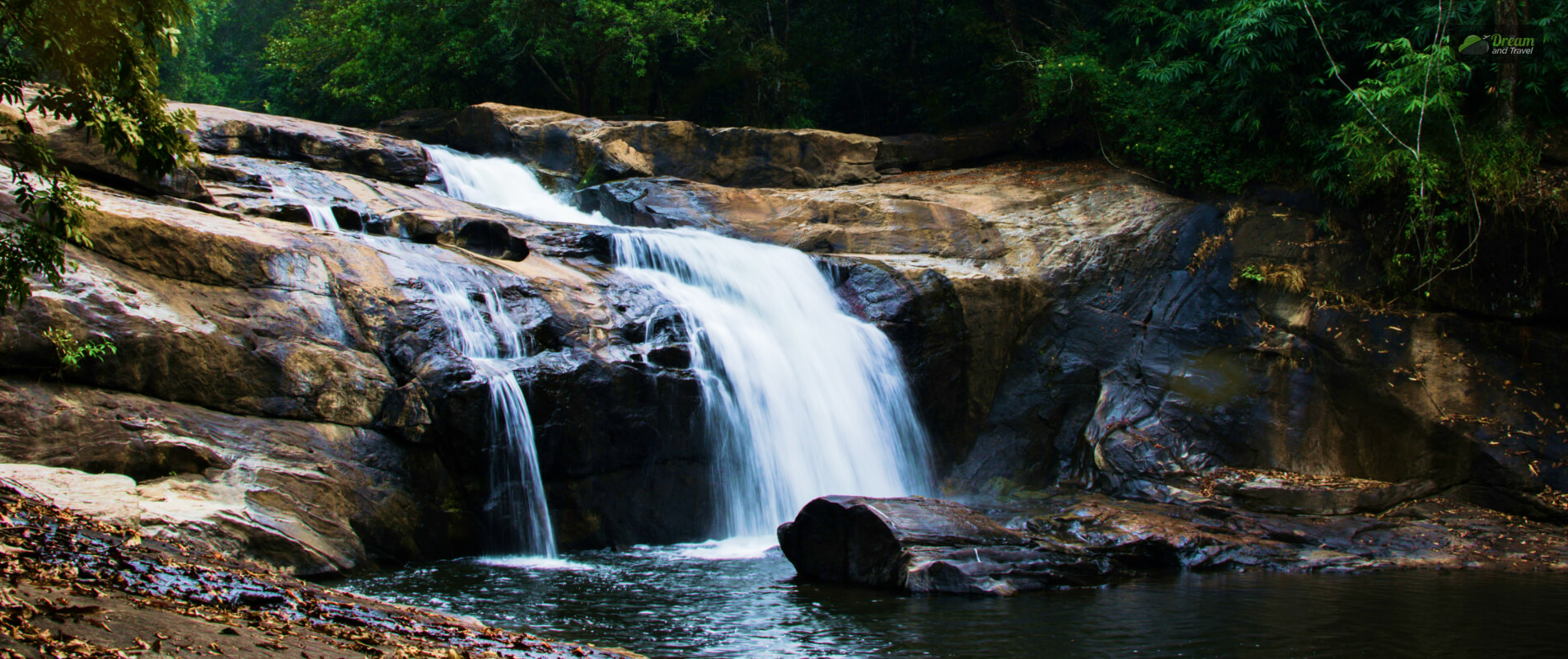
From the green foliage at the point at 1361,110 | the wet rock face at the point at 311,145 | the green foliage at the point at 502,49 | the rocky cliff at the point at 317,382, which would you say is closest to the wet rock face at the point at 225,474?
the rocky cliff at the point at 317,382

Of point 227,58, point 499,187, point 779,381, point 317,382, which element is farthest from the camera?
point 227,58

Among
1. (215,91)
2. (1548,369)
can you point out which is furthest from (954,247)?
(215,91)

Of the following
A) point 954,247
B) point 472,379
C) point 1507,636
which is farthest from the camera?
point 954,247

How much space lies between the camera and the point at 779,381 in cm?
1338

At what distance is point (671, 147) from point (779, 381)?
8522 millimetres

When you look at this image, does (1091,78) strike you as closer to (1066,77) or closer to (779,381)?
(1066,77)

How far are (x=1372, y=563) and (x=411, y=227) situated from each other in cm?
1261

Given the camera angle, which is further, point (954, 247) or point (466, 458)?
point (954, 247)

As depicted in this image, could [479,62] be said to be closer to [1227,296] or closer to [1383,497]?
[1227,296]

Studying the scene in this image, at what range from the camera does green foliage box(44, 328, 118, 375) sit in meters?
8.42

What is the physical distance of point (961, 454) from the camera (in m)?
15.4

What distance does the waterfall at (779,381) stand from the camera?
492 inches

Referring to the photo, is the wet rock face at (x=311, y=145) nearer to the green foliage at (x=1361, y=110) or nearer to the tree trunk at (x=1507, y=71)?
the green foliage at (x=1361, y=110)

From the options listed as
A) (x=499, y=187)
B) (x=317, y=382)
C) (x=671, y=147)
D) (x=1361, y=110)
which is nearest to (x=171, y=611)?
(x=317, y=382)
